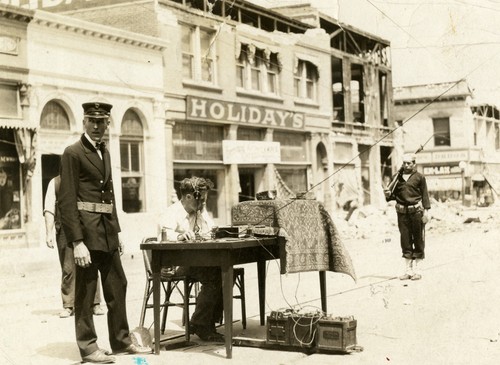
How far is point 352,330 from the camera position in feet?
22.1

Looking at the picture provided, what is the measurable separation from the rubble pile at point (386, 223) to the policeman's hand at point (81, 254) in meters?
18.4

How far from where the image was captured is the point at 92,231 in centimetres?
658

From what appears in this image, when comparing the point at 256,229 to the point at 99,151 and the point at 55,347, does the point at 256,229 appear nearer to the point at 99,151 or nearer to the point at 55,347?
the point at 99,151

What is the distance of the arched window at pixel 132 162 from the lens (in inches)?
886

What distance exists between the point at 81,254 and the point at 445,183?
162 ft

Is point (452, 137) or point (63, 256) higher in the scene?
point (452, 137)

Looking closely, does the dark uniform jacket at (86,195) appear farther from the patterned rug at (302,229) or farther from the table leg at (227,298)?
the patterned rug at (302,229)

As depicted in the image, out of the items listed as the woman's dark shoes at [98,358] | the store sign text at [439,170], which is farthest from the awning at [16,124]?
the store sign text at [439,170]

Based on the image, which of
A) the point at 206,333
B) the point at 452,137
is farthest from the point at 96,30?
the point at 452,137

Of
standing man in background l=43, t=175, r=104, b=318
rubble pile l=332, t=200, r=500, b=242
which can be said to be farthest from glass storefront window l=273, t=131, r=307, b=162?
standing man in background l=43, t=175, r=104, b=318

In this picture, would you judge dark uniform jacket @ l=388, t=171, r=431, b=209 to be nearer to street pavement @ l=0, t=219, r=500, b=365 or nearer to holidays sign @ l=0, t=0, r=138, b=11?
street pavement @ l=0, t=219, r=500, b=365

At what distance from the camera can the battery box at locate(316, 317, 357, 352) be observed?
6.65 meters

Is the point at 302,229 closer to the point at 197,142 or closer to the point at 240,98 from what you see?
the point at 197,142

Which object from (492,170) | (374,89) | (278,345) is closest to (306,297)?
(278,345)
